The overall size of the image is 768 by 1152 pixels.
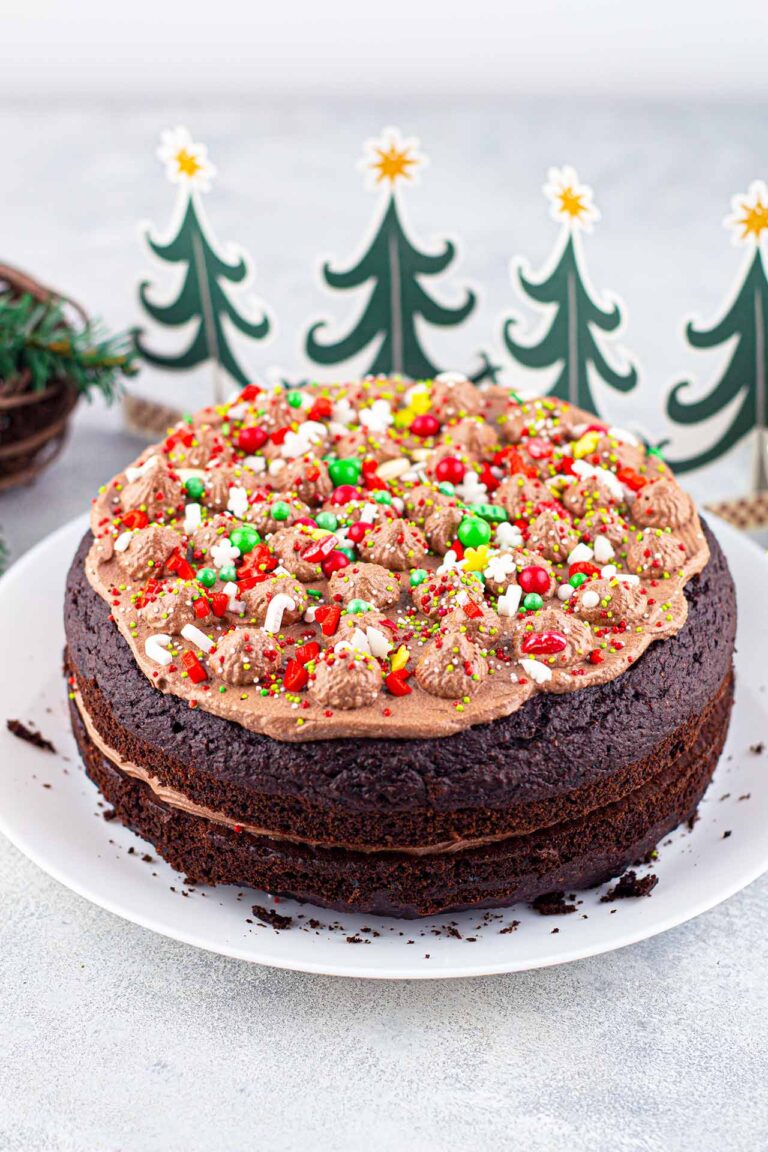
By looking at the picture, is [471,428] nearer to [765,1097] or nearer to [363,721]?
[363,721]

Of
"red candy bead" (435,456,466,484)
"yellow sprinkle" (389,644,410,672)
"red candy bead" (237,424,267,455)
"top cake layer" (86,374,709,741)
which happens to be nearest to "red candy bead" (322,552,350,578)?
"top cake layer" (86,374,709,741)

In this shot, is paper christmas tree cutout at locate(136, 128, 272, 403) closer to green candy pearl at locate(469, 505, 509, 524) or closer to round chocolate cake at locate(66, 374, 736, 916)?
round chocolate cake at locate(66, 374, 736, 916)

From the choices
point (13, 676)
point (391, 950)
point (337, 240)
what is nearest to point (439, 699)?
point (391, 950)

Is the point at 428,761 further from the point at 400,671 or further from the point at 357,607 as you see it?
the point at 357,607

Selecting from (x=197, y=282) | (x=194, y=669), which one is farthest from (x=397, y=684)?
(x=197, y=282)

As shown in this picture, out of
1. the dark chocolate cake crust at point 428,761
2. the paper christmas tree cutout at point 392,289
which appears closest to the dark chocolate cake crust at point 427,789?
the dark chocolate cake crust at point 428,761
